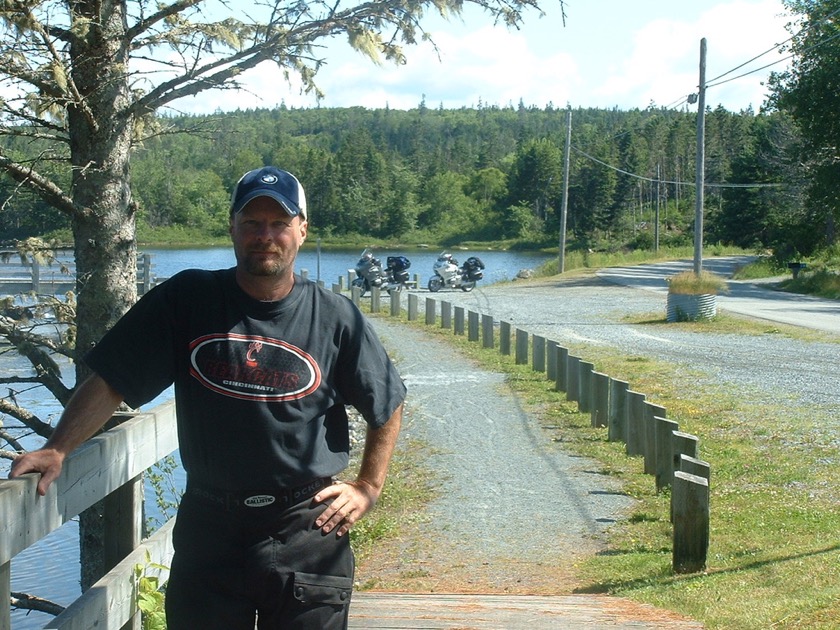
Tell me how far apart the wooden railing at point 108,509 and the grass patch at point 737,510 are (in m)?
2.70

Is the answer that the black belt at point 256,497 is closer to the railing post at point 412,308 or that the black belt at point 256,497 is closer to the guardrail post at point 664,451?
the guardrail post at point 664,451

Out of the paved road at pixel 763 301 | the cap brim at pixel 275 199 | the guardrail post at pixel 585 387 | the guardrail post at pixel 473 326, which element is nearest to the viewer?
the cap brim at pixel 275 199

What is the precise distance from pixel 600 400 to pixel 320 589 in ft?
32.5

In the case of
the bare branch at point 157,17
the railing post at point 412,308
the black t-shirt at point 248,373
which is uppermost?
the bare branch at point 157,17

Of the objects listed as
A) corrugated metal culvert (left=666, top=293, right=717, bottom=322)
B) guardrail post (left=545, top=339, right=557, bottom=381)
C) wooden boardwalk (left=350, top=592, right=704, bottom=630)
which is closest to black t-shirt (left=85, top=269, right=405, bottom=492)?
wooden boardwalk (left=350, top=592, right=704, bottom=630)

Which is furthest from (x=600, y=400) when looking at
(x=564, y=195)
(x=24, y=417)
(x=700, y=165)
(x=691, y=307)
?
(x=564, y=195)

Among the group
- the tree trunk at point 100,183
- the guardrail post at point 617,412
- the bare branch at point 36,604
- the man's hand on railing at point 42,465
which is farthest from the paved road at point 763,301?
the man's hand on railing at point 42,465

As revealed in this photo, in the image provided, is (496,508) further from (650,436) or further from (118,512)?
(118,512)

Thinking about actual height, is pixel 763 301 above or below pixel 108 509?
below

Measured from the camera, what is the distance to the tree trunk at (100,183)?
6.62 m

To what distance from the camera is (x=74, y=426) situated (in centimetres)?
307

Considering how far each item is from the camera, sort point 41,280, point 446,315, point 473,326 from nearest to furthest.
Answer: point 41,280 < point 473,326 < point 446,315

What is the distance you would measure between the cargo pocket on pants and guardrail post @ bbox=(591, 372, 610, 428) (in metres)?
9.57

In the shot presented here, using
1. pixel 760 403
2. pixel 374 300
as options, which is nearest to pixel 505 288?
pixel 374 300
